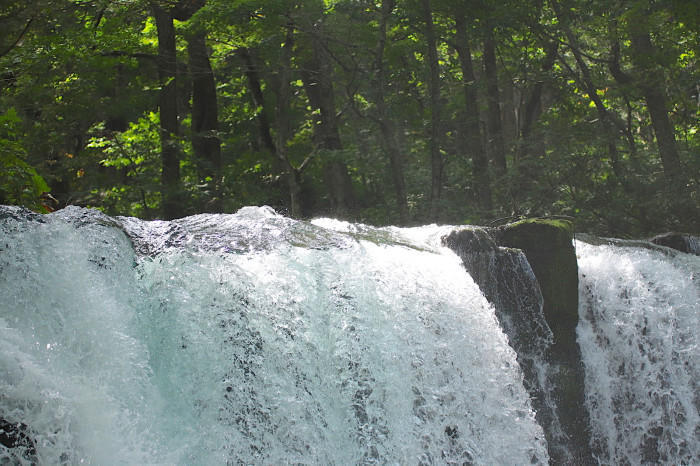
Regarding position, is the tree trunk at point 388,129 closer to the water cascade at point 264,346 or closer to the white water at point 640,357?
the white water at point 640,357

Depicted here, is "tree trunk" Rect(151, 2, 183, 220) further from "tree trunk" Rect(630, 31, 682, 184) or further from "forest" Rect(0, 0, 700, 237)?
"tree trunk" Rect(630, 31, 682, 184)

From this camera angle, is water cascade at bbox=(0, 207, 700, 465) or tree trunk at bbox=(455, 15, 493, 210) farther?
tree trunk at bbox=(455, 15, 493, 210)

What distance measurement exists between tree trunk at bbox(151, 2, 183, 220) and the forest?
3 cm

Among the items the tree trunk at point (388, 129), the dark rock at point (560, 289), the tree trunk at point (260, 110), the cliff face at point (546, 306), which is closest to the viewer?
the cliff face at point (546, 306)

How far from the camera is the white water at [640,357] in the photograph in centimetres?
709

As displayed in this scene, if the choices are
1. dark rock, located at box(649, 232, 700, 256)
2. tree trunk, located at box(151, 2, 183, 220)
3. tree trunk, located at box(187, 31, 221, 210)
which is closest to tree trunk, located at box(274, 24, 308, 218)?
tree trunk, located at box(187, 31, 221, 210)

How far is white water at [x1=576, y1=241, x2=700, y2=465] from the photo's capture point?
7.09m

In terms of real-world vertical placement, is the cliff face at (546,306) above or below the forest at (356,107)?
below

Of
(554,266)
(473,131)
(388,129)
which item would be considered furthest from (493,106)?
(554,266)

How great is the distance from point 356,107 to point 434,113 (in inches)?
63.1

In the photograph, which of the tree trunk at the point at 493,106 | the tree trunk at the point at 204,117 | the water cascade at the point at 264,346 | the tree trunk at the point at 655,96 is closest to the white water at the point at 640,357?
the water cascade at the point at 264,346

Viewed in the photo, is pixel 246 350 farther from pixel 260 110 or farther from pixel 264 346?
pixel 260 110

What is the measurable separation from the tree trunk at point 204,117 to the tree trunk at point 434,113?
3374 millimetres

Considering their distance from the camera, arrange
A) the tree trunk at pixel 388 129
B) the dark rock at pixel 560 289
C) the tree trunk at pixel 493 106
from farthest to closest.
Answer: the tree trunk at pixel 493 106
the tree trunk at pixel 388 129
the dark rock at pixel 560 289
